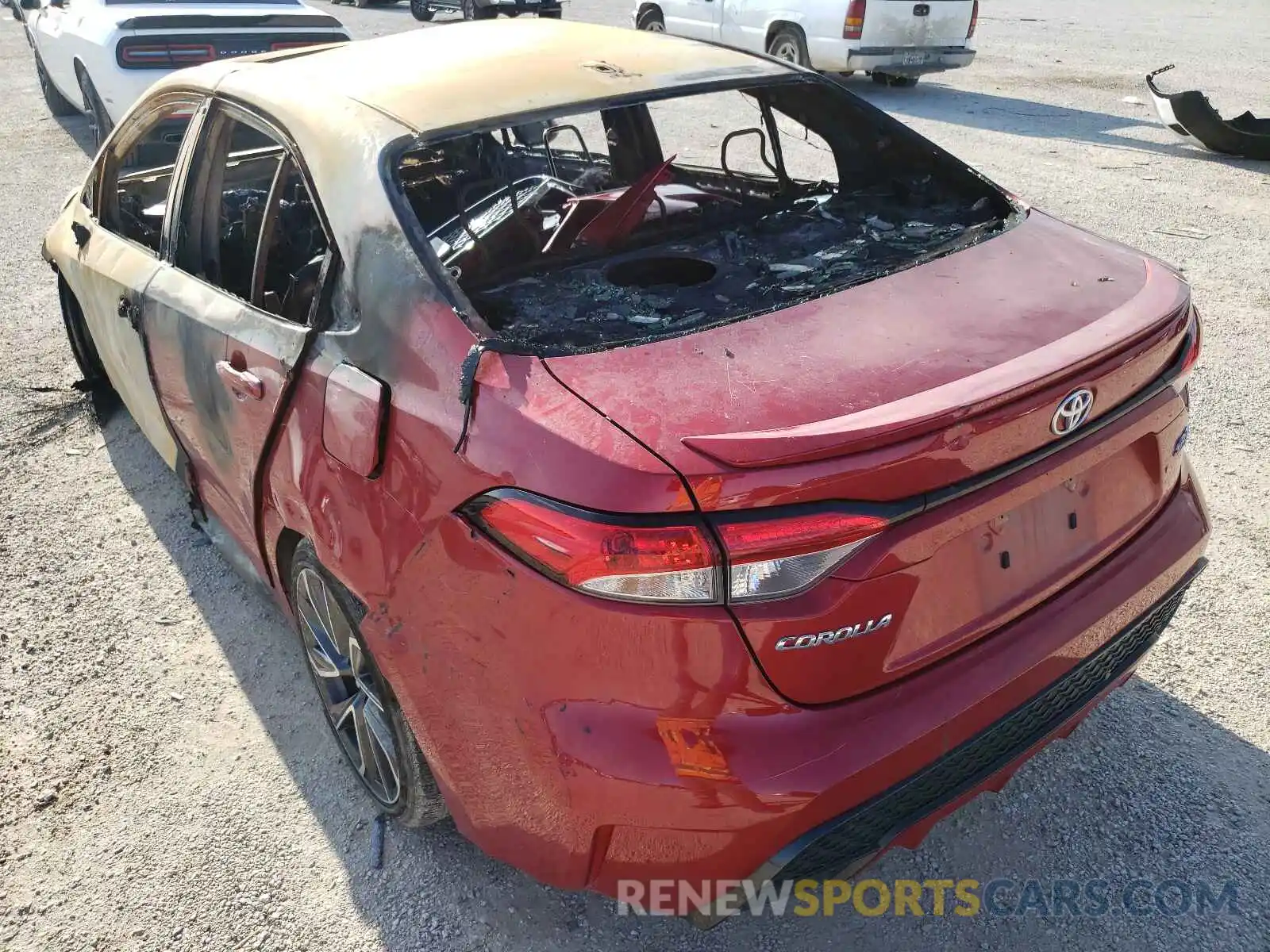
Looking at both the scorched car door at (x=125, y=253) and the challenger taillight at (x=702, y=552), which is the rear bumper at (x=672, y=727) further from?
the scorched car door at (x=125, y=253)

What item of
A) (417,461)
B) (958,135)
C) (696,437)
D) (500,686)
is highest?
(696,437)

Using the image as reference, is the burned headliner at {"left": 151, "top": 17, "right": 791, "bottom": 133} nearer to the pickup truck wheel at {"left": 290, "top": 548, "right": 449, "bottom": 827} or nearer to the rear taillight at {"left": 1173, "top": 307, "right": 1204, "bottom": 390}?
the pickup truck wheel at {"left": 290, "top": 548, "right": 449, "bottom": 827}

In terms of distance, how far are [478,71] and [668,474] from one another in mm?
1436

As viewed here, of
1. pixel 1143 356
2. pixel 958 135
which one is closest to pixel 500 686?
pixel 1143 356

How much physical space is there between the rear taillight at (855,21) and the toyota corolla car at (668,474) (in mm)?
9030

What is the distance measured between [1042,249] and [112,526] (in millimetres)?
3298

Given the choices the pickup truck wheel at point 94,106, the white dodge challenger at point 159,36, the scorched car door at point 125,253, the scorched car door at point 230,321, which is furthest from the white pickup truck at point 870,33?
the scorched car door at point 230,321

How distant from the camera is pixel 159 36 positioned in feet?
24.5

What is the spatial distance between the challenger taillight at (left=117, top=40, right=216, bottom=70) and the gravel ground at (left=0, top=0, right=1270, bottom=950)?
4012 millimetres

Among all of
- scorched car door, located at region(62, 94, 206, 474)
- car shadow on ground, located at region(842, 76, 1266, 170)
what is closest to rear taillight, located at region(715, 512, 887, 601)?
scorched car door, located at region(62, 94, 206, 474)

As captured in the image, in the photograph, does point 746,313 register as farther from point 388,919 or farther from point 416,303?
point 388,919

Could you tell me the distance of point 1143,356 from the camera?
1953 millimetres

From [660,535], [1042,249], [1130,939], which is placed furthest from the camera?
[1042,249]

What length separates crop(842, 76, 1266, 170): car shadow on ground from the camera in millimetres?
8766
